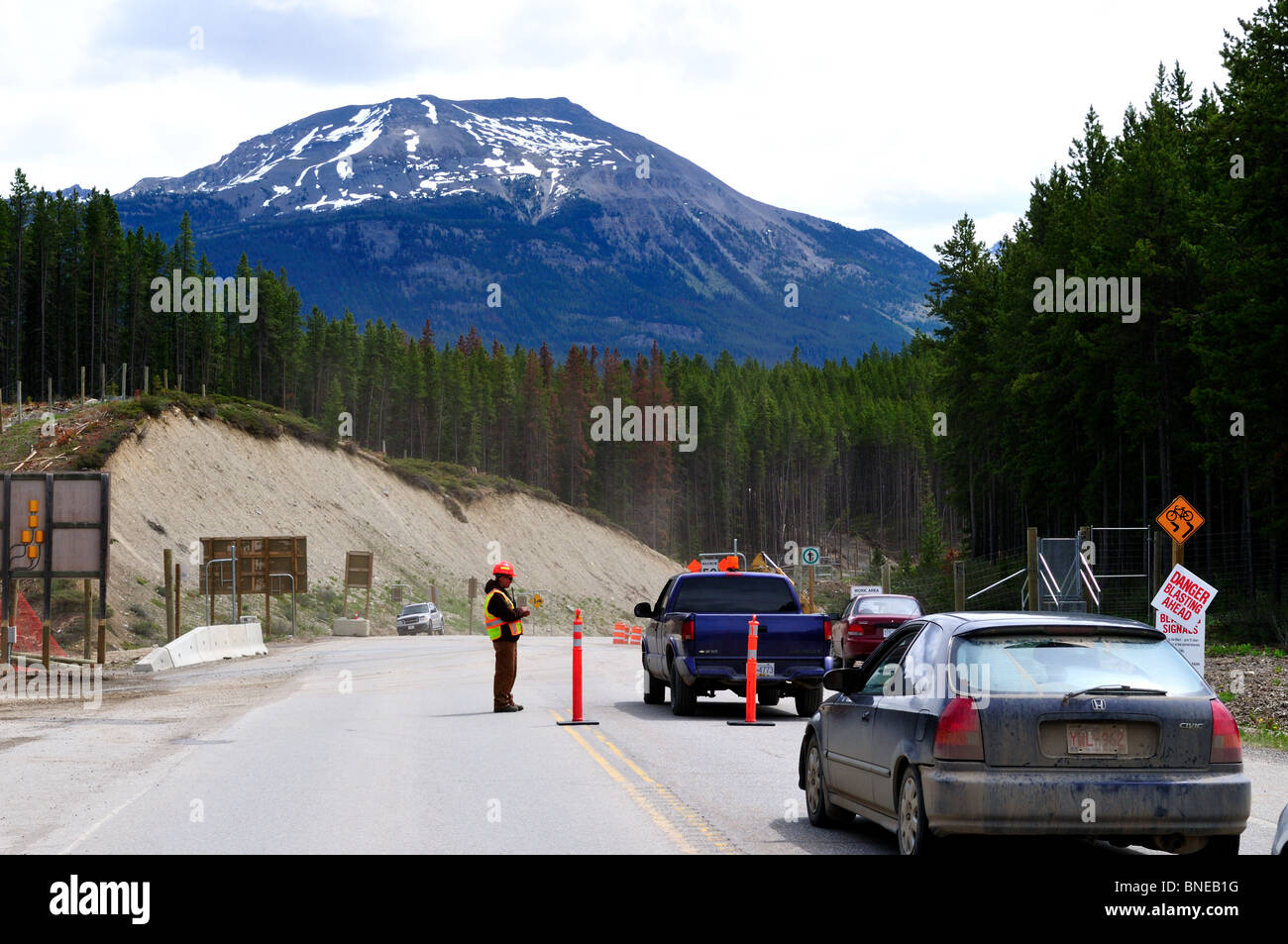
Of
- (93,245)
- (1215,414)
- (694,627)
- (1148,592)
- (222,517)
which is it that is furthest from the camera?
(93,245)

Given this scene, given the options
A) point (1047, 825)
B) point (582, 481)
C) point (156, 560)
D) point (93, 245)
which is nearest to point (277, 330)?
point (93, 245)

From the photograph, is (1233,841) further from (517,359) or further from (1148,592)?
(517,359)

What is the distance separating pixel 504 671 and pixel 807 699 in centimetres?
441

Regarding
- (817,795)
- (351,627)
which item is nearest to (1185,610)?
(817,795)

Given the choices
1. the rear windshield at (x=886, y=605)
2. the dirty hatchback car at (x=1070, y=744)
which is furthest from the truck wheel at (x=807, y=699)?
the dirty hatchback car at (x=1070, y=744)

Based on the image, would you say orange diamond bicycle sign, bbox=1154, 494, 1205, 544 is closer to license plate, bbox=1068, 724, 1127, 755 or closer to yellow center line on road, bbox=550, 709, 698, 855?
yellow center line on road, bbox=550, 709, 698, 855

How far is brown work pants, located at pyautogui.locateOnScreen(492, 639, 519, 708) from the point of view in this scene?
19.6m

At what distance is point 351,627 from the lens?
6475 cm

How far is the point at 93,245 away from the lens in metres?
116

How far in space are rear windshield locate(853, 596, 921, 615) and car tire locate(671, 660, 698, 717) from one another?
9232 mm

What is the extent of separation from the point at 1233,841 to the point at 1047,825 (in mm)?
1204

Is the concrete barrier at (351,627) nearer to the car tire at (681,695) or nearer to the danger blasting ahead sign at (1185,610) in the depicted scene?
the car tire at (681,695)

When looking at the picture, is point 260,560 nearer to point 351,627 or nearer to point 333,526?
point 351,627

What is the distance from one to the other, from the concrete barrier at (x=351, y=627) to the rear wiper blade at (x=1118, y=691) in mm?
58640
